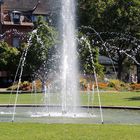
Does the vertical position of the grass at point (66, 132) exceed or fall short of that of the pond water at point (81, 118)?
it falls short

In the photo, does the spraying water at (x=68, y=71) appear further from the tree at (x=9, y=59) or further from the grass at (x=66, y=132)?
the tree at (x=9, y=59)

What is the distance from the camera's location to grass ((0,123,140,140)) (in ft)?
45.0

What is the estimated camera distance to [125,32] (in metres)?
60.3

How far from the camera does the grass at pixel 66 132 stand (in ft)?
45.0

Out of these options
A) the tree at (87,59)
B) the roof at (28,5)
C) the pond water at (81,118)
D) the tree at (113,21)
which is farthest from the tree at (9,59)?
the pond water at (81,118)

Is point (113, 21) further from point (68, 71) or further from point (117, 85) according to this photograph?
point (68, 71)

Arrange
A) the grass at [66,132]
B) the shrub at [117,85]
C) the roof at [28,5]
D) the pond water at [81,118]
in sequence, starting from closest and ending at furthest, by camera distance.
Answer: the grass at [66,132]
the pond water at [81,118]
the shrub at [117,85]
the roof at [28,5]

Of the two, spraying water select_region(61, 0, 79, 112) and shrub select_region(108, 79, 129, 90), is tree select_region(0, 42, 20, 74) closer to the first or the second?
shrub select_region(108, 79, 129, 90)

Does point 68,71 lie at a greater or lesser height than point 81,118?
greater

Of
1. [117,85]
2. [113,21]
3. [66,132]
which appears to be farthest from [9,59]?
[66,132]

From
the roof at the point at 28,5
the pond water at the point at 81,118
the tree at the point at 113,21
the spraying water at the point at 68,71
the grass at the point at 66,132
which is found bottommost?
the grass at the point at 66,132

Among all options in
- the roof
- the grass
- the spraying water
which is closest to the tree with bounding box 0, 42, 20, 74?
the roof

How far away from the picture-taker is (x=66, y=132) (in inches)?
578

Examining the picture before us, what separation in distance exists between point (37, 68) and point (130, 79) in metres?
23.2
